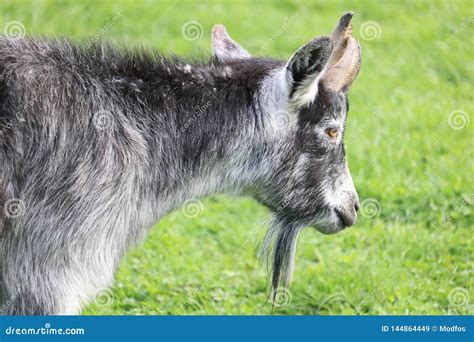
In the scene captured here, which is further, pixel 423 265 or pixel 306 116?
pixel 423 265

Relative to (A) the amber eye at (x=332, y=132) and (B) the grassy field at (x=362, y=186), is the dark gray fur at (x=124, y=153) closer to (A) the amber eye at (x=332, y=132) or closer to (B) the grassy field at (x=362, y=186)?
(A) the amber eye at (x=332, y=132)

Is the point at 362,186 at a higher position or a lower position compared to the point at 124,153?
higher

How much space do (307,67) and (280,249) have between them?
139 centimetres

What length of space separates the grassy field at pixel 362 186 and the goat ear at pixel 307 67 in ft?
2.88

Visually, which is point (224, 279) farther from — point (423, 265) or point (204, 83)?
point (204, 83)

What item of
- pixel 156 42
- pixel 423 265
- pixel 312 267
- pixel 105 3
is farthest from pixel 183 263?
pixel 105 3

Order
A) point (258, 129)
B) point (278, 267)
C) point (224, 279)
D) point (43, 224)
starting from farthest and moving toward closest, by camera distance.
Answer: point (224, 279) → point (278, 267) → point (258, 129) → point (43, 224)

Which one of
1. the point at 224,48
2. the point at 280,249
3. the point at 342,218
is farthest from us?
the point at 280,249

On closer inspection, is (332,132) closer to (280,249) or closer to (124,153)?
(280,249)

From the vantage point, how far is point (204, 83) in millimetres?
5582

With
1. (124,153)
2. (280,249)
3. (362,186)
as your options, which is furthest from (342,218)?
(362,186)

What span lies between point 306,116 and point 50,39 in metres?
1.60

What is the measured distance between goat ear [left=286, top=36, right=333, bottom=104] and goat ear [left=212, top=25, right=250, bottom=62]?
2.02 feet

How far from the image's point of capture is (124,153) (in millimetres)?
5219
